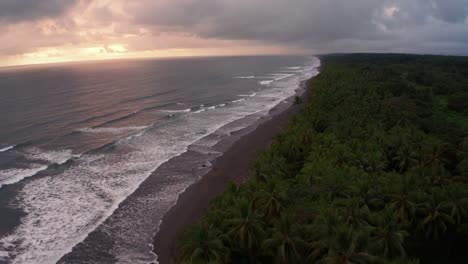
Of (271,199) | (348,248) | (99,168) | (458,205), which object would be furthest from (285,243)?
(99,168)

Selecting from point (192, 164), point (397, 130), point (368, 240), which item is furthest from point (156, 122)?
point (368, 240)

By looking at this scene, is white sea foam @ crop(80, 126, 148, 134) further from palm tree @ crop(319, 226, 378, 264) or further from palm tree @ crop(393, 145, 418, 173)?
palm tree @ crop(319, 226, 378, 264)

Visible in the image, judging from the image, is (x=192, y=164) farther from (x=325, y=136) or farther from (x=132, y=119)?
(x=132, y=119)

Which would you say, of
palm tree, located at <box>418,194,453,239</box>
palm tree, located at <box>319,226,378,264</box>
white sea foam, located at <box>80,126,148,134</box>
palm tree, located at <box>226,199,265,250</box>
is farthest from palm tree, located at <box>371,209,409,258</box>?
white sea foam, located at <box>80,126,148,134</box>

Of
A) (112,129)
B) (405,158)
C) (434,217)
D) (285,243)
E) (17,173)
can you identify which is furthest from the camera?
(112,129)

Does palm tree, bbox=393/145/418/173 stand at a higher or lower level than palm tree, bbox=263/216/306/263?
higher

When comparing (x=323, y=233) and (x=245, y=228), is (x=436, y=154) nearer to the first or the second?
(x=323, y=233)
